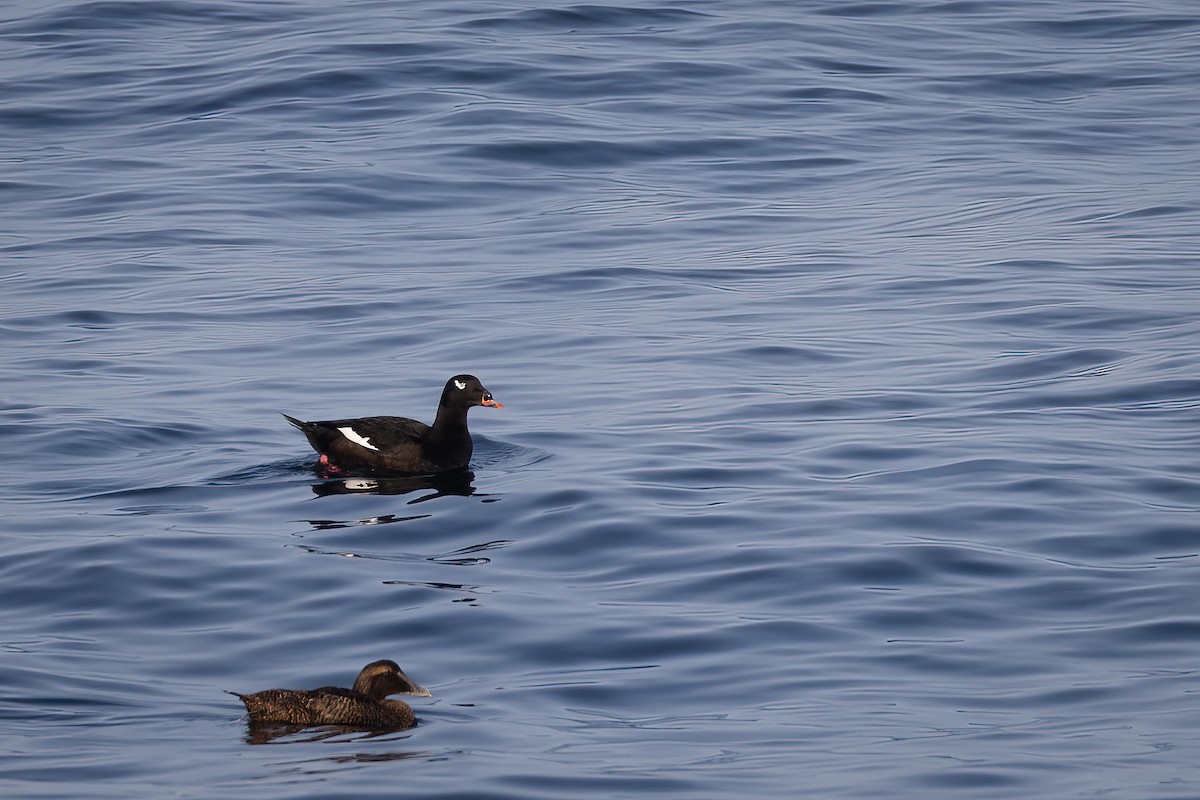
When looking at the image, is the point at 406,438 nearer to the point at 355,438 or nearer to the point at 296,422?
the point at 355,438

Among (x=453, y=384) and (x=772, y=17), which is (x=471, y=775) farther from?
(x=772, y=17)

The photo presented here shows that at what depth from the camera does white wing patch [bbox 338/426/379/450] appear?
43.6 ft

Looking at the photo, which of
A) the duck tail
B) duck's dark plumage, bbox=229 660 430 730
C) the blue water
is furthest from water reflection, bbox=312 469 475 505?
duck's dark plumage, bbox=229 660 430 730

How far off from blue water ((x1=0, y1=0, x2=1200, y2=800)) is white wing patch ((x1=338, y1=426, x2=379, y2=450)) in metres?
0.35

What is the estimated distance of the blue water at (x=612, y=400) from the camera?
8117mm

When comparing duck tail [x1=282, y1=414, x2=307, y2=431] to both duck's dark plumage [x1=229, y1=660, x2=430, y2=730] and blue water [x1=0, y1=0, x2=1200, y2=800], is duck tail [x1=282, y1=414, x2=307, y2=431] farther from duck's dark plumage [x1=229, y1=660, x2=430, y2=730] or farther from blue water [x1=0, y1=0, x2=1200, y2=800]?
duck's dark plumage [x1=229, y1=660, x2=430, y2=730]

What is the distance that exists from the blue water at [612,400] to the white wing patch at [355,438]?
0.35m

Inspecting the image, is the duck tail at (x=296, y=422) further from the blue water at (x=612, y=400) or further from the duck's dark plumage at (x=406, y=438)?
the blue water at (x=612, y=400)

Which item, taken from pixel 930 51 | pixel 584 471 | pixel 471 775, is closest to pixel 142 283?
pixel 584 471

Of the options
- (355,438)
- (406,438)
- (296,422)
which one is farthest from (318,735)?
(296,422)

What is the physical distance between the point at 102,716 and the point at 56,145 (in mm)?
19495

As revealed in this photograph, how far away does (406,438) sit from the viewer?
13.6 meters

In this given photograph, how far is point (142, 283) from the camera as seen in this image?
1947cm

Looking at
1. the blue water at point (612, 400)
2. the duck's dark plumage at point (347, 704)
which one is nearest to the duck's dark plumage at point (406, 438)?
the blue water at point (612, 400)
